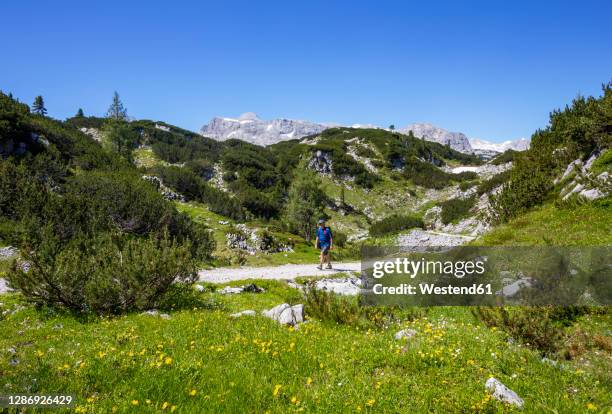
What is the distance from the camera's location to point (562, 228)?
595 inches

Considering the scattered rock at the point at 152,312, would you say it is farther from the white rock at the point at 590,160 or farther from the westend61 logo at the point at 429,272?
the white rock at the point at 590,160

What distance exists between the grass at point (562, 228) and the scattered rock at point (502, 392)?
8902mm

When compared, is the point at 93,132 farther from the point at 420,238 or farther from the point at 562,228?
the point at 562,228

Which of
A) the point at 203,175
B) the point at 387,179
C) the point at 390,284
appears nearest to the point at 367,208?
the point at 387,179

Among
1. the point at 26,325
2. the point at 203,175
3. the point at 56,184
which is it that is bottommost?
the point at 26,325

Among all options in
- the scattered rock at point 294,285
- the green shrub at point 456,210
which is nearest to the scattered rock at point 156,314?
the scattered rock at point 294,285

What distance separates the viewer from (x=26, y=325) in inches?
390

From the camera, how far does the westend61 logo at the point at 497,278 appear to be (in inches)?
375

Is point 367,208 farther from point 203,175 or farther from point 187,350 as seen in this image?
point 187,350

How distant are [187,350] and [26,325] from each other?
627cm

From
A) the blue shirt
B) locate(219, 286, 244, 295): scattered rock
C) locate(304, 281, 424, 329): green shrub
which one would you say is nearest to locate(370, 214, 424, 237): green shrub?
the blue shirt

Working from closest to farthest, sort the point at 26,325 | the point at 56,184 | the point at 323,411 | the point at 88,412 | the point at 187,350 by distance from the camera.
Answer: the point at 88,412
the point at 323,411
the point at 187,350
the point at 26,325
the point at 56,184

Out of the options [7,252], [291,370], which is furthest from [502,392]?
[7,252]

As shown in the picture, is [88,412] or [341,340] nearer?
[88,412]
